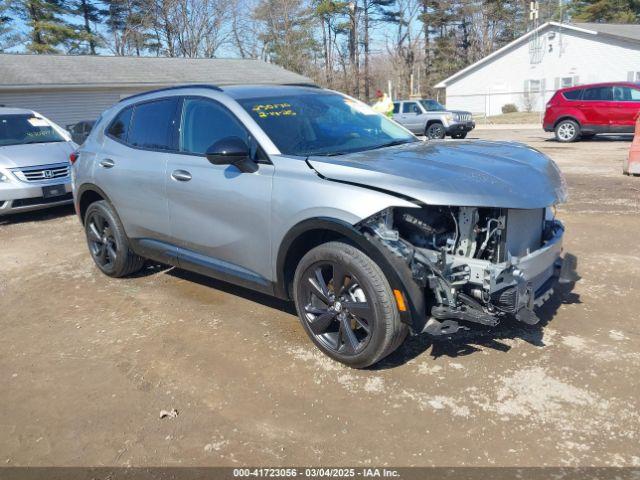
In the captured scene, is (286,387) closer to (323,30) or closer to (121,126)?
(121,126)

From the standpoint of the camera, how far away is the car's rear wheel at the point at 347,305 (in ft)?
10.7

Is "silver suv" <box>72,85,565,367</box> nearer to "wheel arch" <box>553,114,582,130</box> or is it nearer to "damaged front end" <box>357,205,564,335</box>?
"damaged front end" <box>357,205,564,335</box>

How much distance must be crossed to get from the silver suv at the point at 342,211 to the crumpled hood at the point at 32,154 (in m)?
4.37

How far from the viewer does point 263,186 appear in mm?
3791

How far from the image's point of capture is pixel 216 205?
4.12 m

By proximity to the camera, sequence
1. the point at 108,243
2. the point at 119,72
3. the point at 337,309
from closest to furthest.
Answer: the point at 337,309 < the point at 108,243 < the point at 119,72

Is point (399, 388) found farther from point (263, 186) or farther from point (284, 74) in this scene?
point (284, 74)

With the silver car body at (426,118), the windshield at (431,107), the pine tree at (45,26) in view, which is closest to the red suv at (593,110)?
the silver car body at (426,118)

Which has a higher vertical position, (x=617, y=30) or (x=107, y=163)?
(x=617, y=30)

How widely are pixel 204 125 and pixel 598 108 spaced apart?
15798mm

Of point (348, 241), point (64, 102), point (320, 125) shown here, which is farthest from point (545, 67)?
point (348, 241)

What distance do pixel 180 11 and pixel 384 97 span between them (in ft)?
122

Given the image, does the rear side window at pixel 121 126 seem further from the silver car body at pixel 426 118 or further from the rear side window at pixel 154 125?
the silver car body at pixel 426 118

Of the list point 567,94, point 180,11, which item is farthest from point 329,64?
point 567,94
